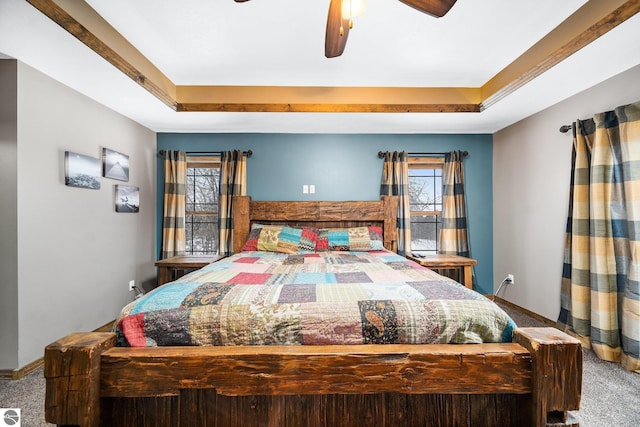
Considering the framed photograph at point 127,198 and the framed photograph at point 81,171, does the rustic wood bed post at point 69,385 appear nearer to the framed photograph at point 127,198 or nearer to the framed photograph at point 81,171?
the framed photograph at point 81,171

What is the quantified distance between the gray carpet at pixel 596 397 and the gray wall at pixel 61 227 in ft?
0.74

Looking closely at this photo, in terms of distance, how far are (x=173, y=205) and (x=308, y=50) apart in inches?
94.6

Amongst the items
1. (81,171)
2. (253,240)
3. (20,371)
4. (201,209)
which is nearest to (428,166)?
(253,240)

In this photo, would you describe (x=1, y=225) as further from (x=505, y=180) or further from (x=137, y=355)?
(x=505, y=180)

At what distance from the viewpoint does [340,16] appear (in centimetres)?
156

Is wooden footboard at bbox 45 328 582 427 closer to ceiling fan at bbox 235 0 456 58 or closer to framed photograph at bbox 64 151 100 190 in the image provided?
ceiling fan at bbox 235 0 456 58

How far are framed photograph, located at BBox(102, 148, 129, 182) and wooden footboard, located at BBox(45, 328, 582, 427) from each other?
89.2 inches

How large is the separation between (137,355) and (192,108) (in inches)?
103

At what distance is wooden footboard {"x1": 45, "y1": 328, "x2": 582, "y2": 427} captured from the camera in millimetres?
1061

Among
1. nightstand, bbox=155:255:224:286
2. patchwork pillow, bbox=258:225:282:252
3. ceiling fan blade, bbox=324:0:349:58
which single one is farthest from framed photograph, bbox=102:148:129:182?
ceiling fan blade, bbox=324:0:349:58

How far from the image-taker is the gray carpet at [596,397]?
1.60 metres

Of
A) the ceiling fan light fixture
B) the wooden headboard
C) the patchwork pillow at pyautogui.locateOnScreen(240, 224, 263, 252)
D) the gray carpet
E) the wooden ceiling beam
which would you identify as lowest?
the gray carpet

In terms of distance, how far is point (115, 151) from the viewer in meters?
2.98

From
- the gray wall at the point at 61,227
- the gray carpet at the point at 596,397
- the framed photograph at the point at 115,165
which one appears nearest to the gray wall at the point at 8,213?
the gray wall at the point at 61,227
